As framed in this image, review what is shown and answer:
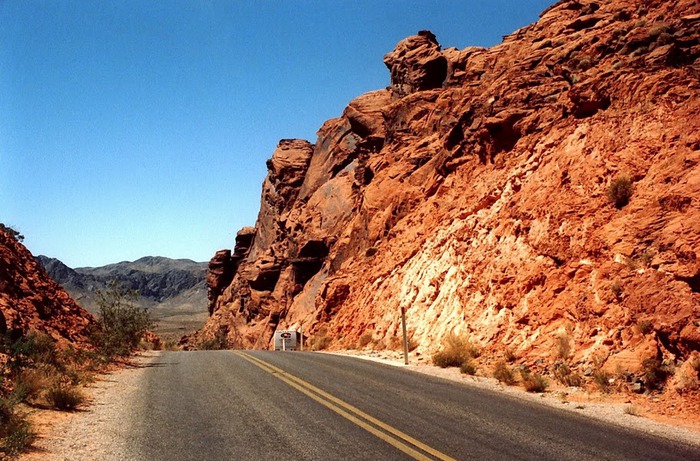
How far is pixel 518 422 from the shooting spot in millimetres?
7402

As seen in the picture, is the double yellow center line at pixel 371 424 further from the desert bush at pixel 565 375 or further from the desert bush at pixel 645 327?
the desert bush at pixel 645 327

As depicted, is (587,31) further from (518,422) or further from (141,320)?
(141,320)

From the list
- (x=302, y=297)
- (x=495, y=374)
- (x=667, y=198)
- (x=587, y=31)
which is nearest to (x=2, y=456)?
(x=495, y=374)

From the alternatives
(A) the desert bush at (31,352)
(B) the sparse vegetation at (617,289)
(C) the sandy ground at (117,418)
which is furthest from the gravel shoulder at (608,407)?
(A) the desert bush at (31,352)

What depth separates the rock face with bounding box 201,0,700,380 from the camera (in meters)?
11.6

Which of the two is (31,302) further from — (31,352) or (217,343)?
(217,343)

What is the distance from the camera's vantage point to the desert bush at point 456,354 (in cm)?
1446

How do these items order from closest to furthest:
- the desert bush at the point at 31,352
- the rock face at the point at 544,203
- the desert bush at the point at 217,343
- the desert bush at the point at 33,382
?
the desert bush at the point at 33,382, the desert bush at the point at 31,352, the rock face at the point at 544,203, the desert bush at the point at 217,343

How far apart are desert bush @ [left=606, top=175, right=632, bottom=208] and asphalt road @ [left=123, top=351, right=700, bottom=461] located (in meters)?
7.47

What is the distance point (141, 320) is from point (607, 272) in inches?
788

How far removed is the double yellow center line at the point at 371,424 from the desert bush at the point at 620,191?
1024cm

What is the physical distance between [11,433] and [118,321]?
49.5ft

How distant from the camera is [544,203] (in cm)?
1717

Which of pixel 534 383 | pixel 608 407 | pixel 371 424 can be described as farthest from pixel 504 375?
pixel 371 424
